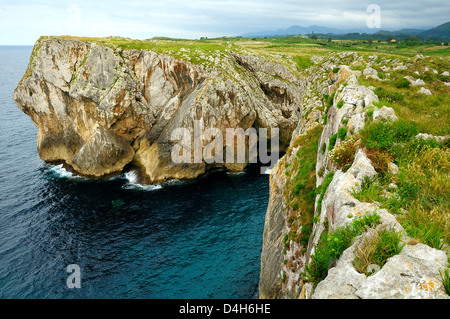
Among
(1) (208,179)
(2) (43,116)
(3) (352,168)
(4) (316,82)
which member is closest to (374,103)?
(3) (352,168)

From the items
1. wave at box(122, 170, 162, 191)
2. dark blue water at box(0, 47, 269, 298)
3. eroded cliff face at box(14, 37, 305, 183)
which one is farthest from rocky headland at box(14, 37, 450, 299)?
dark blue water at box(0, 47, 269, 298)

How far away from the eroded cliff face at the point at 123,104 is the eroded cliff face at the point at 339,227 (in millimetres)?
29790

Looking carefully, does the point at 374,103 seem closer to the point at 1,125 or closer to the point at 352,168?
the point at 352,168

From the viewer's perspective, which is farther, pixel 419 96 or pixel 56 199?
pixel 56 199

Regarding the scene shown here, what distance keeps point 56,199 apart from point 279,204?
41.3 metres

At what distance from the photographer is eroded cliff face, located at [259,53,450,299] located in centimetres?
649

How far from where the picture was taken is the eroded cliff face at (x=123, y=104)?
5234 centimetres

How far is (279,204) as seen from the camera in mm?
22250

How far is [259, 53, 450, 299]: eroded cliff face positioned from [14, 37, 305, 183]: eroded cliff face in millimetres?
29790

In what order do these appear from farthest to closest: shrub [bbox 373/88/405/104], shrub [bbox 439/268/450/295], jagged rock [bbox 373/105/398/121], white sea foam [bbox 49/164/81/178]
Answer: white sea foam [bbox 49/164/81/178] → shrub [bbox 373/88/405/104] → jagged rock [bbox 373/105/398/121] → shrub [bbox 439/268/450/295]

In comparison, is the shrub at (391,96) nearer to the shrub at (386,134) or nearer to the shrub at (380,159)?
the shrub at (386,134)

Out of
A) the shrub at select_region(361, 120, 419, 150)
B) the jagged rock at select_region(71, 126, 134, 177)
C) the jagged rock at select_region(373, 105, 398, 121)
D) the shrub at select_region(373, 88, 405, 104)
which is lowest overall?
the jagged rock at select_region(71, 126, 134, 177)

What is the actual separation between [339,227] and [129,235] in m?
32.7

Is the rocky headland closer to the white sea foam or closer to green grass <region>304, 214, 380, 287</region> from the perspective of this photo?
green grass <region>304, 214, 380, 287</region>
